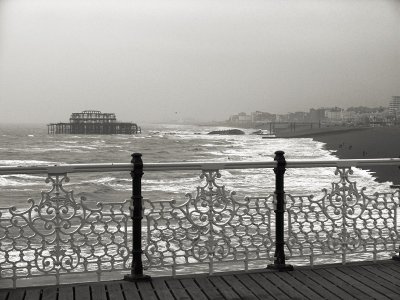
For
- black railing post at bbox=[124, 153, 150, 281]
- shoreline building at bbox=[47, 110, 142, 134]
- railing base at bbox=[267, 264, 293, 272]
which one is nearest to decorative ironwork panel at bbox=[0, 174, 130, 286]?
black railing post at bbox=[124, 153, 150, 281]

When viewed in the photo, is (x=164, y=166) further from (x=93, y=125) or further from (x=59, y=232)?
(x=93, y=125)

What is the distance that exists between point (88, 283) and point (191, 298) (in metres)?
0.99

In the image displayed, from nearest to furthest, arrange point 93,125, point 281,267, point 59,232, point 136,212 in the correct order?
point 59,232
point 136,212
point 281,267
point 93,125

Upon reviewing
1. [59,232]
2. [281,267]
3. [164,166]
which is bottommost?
[281,267]

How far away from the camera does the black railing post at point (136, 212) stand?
15.6 ft

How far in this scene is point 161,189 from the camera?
78.7 feet

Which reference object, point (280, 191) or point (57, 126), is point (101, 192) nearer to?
point (280, 191)

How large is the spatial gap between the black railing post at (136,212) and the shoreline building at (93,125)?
500 feet

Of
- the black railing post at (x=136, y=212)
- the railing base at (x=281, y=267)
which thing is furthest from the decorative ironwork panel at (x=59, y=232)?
the railing base at (x=281, y=267)

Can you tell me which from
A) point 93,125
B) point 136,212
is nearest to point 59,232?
point 136,212

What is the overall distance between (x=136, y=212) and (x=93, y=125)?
540 feet

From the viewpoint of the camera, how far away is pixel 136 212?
4.80 m

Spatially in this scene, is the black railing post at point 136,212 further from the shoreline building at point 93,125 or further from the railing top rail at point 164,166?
the shoreline building at point 93,125

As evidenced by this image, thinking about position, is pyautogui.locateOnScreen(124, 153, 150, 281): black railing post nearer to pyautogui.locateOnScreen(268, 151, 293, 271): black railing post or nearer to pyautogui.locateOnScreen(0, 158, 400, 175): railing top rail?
pyautogui.locateOnScreen(0, 158, 400, 175): railing top rail
